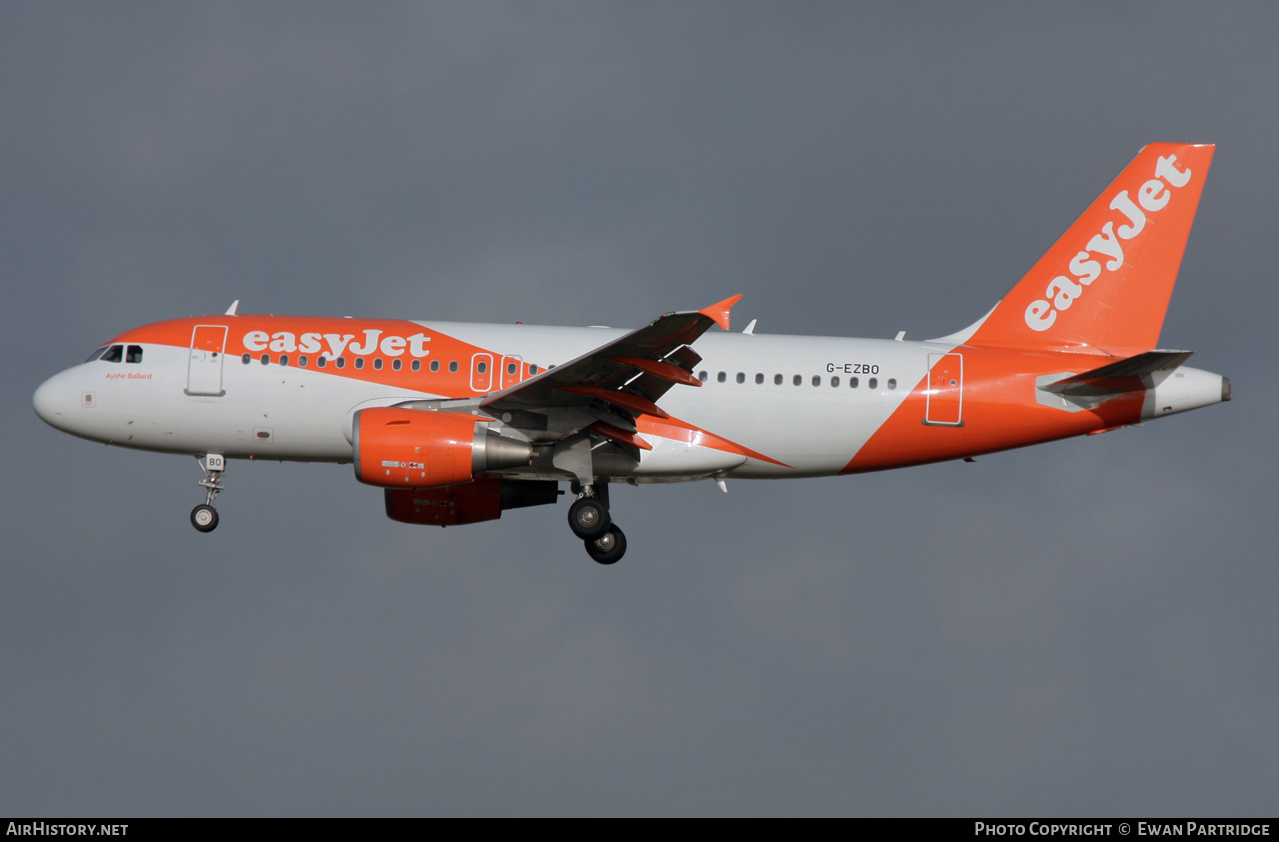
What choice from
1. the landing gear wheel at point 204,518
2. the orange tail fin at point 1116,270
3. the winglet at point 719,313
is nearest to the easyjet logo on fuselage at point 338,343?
the landing gear wheel at point 204,518

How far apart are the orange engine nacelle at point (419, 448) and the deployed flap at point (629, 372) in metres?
0.85

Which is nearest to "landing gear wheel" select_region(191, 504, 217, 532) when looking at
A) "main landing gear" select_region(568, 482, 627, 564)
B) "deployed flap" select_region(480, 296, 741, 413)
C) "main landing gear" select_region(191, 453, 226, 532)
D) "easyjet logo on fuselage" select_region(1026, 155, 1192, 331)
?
"main landing gear" select_region(191, 453, 226, 532)

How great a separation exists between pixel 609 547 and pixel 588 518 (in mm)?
1114

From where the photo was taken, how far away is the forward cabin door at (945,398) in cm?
2867

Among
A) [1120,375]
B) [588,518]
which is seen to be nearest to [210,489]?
[588,518]

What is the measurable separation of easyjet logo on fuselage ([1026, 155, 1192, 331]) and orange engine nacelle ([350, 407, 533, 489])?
12005mm

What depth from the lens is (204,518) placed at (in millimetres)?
29328

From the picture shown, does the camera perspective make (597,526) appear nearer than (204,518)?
Yes

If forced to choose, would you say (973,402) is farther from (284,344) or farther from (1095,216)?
(284,344)

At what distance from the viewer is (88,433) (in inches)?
1150

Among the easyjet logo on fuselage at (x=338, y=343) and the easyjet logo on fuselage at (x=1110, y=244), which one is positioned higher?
the easyjet logo on fuselage at (x=1110, y=244)

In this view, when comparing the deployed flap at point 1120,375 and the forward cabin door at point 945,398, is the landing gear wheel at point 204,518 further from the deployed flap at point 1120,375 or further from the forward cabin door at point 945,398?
the deployed flap at point 1120,375

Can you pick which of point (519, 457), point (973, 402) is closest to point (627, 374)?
point (519, 457)

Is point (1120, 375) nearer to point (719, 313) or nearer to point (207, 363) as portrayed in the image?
point (719, 313)
